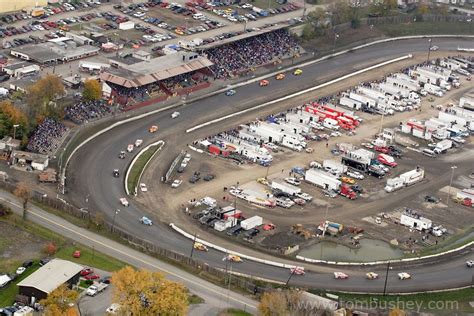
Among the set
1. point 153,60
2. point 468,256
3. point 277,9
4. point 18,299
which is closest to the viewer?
point 18,299

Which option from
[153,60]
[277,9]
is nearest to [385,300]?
[153,60]

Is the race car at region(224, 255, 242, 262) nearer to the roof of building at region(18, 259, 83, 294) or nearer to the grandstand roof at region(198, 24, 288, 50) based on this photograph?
the roof of building at region(18, 259, 83, 294)

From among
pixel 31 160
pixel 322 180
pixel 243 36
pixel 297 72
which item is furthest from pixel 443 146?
pixel 31 160

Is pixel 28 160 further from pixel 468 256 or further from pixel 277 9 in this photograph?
pixel 277 9

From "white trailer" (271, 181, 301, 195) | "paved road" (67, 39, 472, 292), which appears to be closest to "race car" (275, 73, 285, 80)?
"paved road" (67, 39, 472, 292)

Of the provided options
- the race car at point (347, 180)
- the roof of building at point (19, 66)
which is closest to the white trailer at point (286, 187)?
the race car at point (347, 180)

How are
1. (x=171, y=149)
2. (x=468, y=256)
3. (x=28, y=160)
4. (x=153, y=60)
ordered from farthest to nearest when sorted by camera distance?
1. (x=153, y=60)
2. (x=171, y=149)
3. (x=28, y=160)
4. (x=468, y=256)

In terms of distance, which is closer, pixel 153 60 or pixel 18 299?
pixel 18 299
